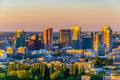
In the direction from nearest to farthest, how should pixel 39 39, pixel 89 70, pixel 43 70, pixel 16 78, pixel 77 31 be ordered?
pixel 16 78
pixel 43 70
pixel 89 70
pixel 77 31
pixel 39 39

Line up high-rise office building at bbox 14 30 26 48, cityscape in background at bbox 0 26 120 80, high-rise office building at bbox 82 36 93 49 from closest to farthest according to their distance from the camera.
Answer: cityscape in background at bbox 0 26 120 80 → high-rise office building at bbox 14 30 26 48 → high-rise office building at bbox 82 36 93 49

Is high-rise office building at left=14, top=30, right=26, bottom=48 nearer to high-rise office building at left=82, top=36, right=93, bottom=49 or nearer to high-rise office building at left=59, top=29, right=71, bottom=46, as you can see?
high-rise office building at left=59, top=29, right=71, bottom=46

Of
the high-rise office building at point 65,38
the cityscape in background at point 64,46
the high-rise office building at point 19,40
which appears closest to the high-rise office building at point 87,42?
the cityscape in background at point 64,46

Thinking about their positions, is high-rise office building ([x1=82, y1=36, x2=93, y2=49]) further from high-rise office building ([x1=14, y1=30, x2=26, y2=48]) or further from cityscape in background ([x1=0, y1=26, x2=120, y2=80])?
high-rise office building ([x1=14, y1=30, x2=26, y2=48])

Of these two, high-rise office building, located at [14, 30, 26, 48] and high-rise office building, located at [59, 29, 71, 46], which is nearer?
high-rise office building, located at [59, 29, 71, 46]

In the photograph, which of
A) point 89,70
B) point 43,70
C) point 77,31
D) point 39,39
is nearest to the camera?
point 43,70

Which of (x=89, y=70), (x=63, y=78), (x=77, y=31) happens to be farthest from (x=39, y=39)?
(x=63, y=78)

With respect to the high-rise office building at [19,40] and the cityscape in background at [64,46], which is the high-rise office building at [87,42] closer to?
the cityscape in background at [64,46]

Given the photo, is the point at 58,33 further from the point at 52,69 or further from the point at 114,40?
the point at 52,69

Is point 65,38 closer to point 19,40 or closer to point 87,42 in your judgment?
point 87,42

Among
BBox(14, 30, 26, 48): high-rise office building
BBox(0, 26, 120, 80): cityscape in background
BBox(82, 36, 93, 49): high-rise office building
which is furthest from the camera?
BBox(82, 36, 93, 49): high-rise office building

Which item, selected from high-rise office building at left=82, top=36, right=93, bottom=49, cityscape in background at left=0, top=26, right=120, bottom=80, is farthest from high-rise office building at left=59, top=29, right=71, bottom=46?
high-rise office building at left=82, top=36, right=93, bottom=49
